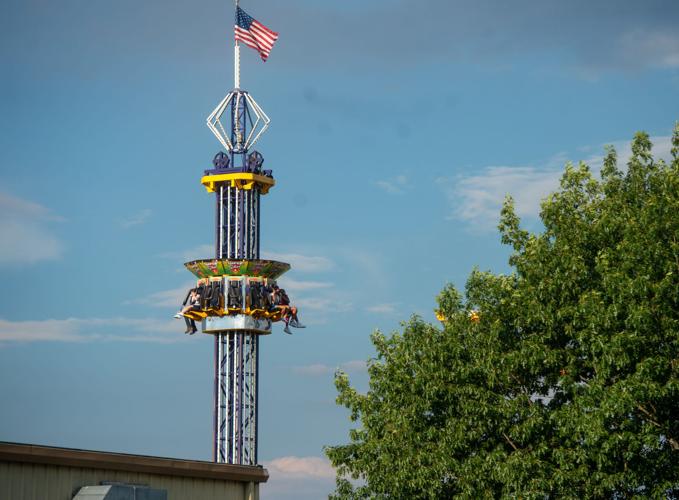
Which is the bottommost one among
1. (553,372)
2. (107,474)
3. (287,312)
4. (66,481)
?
(66,481)

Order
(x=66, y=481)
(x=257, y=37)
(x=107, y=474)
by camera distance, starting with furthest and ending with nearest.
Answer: (x=257, y=37) < (x=107, y=474) < (x=66, y=481)

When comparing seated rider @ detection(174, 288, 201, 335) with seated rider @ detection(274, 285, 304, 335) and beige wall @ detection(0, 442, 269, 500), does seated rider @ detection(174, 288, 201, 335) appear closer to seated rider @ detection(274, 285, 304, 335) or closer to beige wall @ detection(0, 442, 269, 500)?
seated rider @ detection(274, 285, 304, 335)

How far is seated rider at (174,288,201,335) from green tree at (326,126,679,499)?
36336 mm

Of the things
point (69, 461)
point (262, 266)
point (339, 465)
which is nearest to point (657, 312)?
point (339, 465)

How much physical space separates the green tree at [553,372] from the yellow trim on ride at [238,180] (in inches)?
1462

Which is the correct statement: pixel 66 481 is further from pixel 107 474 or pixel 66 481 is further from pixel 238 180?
pixel 238 180

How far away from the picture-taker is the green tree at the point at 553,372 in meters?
34.3

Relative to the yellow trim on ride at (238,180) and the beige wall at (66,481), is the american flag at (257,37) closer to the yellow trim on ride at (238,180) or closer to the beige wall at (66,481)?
the yellow trim on ride at (238,180)

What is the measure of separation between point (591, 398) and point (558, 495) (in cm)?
314

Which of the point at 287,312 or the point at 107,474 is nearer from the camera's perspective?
the point at 107,474

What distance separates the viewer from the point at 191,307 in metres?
77.4

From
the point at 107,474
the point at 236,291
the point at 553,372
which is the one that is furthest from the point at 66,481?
the point at 236,291

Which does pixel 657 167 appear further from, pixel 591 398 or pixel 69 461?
pixel 69 461

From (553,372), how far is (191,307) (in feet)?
141
